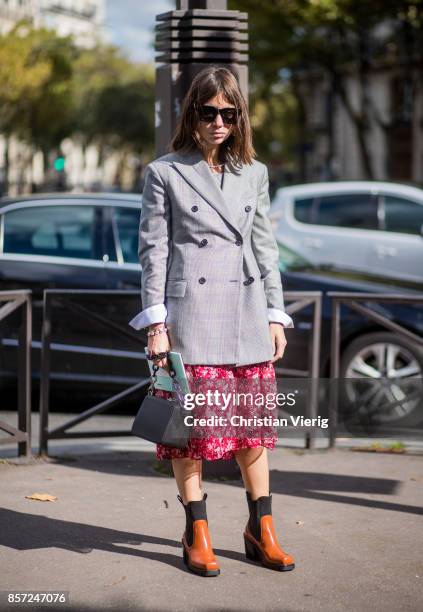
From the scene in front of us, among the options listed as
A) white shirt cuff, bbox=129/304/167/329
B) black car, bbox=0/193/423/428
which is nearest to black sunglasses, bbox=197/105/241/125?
white shirt cuff, bbox=129/304/167/329

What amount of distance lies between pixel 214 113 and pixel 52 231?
4.42 meters

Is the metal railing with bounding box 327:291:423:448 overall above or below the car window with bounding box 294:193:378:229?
below

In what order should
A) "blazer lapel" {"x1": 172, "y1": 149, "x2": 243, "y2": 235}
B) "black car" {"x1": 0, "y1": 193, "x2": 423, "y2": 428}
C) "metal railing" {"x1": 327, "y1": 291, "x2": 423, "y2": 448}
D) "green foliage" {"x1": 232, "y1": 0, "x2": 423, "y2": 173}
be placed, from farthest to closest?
"green foliage" {"x1": 232, "y1": 0, "x2": 423, "y2": 173} → "black car" {"x1": 0, "y1": 193, "x2": 423, "y2": 428} → "metal railing" {"x1": 327, "y1": 291, "x2": 423, "y2": 448} → "blazer lapel" {"x1": 172, "y1": 149, "x2": 243, "y2": 235}

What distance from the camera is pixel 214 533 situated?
4.95 m

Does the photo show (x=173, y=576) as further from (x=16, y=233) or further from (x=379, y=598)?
(x=16, y=233)

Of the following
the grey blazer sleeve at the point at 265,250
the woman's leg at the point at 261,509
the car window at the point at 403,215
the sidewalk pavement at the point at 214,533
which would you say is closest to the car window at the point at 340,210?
A: the car window at the point at 403,215

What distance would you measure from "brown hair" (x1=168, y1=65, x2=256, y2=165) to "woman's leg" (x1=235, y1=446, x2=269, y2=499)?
1.13 m

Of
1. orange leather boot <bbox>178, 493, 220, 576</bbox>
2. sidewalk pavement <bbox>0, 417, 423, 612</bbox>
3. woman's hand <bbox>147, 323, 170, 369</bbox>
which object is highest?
woman's hand <bbox>147, 323, 170, 369</bbox>

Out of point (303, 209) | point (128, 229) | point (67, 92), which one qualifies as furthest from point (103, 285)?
point (67, 92)

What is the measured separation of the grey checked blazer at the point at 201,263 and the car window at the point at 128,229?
13.3ft

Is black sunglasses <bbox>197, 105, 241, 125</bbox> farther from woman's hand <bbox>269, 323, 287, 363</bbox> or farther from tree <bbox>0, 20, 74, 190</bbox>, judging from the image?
tree <bbox>0, 20, 74, 190</bbox>

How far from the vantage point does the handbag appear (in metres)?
4.19

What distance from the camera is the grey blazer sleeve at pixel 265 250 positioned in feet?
14.4

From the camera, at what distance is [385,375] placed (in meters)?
7.73
